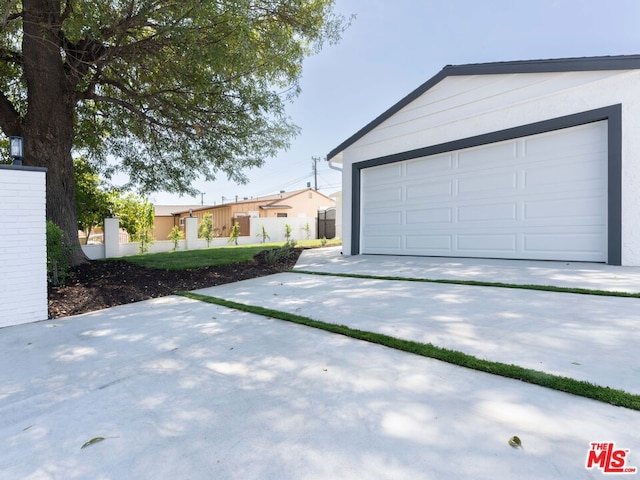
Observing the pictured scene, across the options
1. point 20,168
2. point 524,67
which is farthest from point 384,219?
point 20,168

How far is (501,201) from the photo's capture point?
6496 millimetres

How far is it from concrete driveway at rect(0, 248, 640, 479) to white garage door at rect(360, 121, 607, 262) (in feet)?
9.35

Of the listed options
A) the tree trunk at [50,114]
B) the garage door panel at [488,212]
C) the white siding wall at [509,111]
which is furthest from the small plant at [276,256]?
the garage door panel at [488,212]

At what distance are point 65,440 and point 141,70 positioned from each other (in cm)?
738

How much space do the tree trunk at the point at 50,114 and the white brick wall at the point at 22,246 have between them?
9.93 ft

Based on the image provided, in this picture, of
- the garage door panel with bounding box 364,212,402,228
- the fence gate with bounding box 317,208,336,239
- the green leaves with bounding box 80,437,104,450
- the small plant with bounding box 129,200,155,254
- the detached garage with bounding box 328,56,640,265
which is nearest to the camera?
the green leaves with bounding box 80,437,104,450

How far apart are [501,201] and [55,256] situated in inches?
303

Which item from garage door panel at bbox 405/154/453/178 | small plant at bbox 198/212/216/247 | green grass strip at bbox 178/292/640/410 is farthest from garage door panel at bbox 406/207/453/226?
small plant at bbox 198/212/216/247

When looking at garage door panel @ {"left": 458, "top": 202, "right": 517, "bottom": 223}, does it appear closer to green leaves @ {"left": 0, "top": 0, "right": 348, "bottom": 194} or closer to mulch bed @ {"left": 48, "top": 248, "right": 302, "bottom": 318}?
mulch bed @ {"left": 48, "top": 248, "right": 302, "bottom": 318}

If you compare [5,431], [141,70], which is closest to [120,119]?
[141,70]

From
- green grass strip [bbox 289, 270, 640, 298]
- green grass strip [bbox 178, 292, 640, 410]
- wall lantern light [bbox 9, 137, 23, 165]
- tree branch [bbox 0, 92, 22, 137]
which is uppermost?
tree branch [bbox 0, 92, 22, 137]

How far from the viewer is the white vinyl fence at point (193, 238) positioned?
10828 millimetres

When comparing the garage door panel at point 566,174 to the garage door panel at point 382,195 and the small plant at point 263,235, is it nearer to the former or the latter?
the garage door panel at point 382,195

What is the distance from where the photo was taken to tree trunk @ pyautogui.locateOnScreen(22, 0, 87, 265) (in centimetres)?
594
